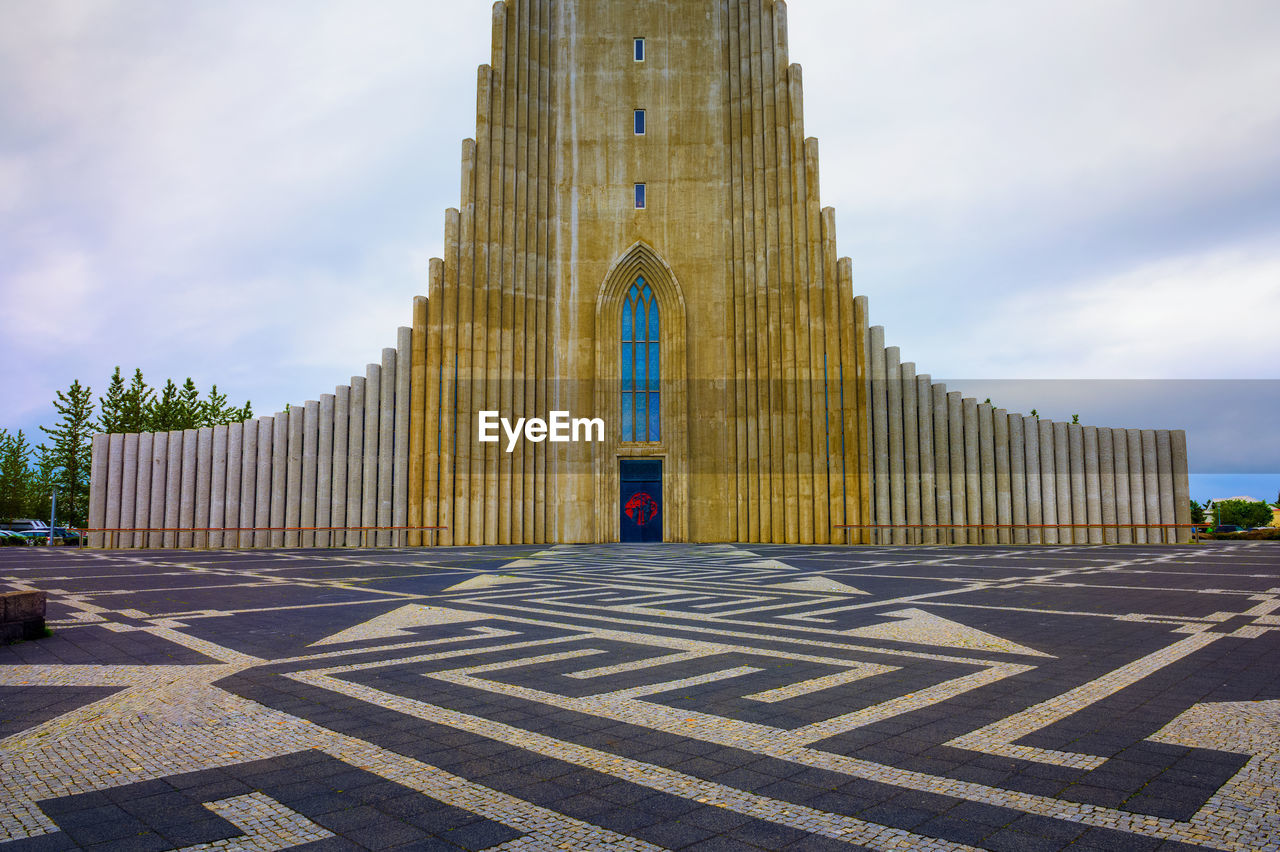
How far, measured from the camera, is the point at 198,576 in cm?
1633

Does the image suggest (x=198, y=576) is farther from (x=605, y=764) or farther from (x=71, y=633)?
(x=605, y=764)

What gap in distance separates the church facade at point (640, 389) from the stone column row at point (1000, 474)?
86mm

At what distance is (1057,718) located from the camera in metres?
5.41

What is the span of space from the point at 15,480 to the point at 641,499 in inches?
2374

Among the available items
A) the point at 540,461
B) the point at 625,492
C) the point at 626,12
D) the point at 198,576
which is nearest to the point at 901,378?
the point at 625,492

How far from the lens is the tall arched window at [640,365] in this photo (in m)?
31.4

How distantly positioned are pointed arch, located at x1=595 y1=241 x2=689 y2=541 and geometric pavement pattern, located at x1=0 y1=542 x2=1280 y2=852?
19.4m

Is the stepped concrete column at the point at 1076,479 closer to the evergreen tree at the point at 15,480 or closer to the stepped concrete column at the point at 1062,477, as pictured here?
the stepped concrete column at the point at 1062,477

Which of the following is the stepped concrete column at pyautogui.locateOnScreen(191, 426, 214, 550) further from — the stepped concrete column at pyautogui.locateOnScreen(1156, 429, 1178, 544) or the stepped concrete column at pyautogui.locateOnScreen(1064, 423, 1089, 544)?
the stepped concrete column at pyautogui.locateOnScreen(1156, 429, 1178, 544)

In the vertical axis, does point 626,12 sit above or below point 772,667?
above

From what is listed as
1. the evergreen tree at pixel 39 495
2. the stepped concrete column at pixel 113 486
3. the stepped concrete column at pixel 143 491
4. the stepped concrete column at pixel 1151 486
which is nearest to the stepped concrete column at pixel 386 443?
the stepped concrete column at pixel 143 491

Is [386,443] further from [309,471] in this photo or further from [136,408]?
[136,408]

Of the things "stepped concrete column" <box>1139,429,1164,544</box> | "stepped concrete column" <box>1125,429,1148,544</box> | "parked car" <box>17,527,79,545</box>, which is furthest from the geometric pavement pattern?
"parked car" <box>17,527,79,545</box>

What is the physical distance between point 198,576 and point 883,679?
15064 millimetres
